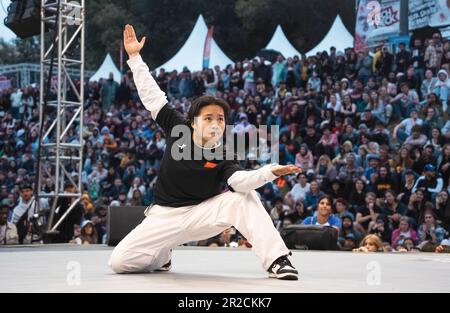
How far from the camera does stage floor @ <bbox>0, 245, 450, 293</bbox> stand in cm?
341

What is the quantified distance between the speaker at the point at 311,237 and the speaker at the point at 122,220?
149cm

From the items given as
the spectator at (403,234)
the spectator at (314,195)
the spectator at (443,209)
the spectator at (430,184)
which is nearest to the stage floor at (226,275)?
the spectator at (403,234)

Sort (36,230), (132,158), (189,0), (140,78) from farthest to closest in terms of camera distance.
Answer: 1. (189,0)
2. (132,158)
3. (36,230)
4. (140,78)

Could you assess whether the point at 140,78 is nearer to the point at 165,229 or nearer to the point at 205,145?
the point at 205,145

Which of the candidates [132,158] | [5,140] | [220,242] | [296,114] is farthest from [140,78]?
[5,140]

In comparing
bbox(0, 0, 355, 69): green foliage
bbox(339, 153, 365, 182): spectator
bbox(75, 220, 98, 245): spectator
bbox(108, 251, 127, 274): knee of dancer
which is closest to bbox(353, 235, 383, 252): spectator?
bbox(339, 153, 365, 182): spectator

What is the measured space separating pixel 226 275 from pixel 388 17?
10133 millimetres

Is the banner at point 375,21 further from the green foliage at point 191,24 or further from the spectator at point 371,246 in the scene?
the green foliage at point 191,24

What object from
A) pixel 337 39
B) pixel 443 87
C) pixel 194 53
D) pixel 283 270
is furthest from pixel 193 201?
pixel 194 53

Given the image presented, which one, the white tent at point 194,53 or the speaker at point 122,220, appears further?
the white tent at point 194,53

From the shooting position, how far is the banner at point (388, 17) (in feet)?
41.4

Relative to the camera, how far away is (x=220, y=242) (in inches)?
353
